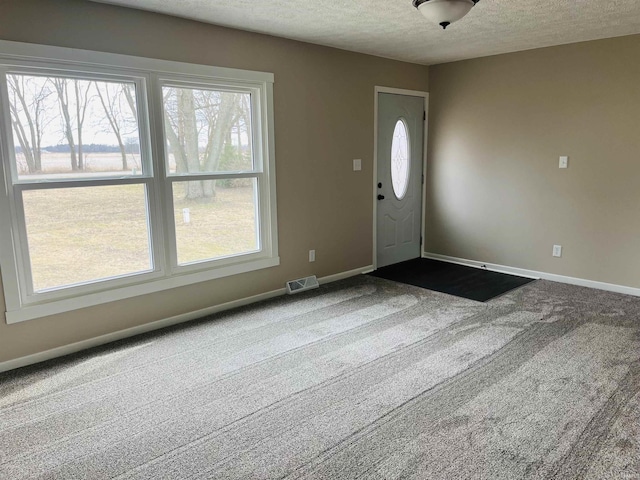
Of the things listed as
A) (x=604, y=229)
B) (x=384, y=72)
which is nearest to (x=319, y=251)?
(x=384, y=72)

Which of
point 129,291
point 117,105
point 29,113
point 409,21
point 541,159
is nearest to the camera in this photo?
point 29,113

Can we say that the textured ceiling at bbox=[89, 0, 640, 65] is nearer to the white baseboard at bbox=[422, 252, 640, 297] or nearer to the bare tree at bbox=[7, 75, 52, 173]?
the bare tree at bbox=[7, 75, 52, 173]

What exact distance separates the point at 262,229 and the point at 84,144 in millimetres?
1600

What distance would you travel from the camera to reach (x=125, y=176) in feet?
10.6

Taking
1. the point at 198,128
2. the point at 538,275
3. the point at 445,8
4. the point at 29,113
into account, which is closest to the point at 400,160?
the point at 538,275

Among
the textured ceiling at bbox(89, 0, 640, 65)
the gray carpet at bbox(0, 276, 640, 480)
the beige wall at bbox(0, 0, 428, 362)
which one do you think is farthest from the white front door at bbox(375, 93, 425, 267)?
the gray carpet at bbox(0, 276, 640, 480)

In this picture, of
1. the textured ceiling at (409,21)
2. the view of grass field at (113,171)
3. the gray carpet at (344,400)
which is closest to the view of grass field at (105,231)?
the view of grass field at (113,171)

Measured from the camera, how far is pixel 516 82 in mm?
4633

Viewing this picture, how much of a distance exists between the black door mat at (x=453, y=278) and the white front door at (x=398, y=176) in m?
0.25

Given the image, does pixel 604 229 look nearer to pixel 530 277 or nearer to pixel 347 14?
pixel 530 277

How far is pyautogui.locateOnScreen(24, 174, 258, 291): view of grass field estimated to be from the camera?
2.93 m

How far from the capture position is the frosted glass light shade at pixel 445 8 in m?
2.54

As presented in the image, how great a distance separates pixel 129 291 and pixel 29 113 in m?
1.35

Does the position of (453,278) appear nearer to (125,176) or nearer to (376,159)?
(376,159)
